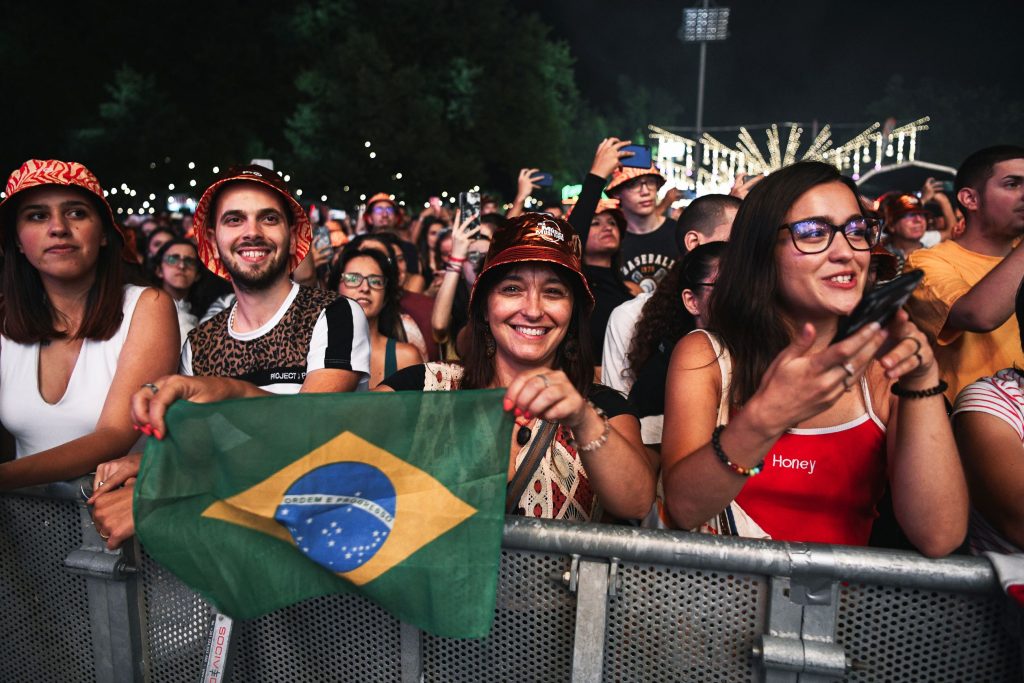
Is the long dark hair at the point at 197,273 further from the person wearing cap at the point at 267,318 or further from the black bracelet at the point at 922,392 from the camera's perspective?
the black bracelet at the point at 922,392

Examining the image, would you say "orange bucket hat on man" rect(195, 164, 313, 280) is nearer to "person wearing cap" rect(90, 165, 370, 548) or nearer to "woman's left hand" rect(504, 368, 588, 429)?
"person wearing cap" rect(90, 165, 370, 548)

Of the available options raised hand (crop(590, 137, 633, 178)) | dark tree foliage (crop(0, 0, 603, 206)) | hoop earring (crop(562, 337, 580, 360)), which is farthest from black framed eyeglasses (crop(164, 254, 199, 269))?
dark tree foliage (crop(0, 0, 603, 206))

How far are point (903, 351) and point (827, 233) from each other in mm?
569

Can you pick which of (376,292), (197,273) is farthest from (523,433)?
(197,273)

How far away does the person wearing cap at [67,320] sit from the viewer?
2.78m

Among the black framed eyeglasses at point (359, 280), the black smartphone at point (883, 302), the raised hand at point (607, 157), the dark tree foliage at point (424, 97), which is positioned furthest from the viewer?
the dark tree foliage at point (424, 97)

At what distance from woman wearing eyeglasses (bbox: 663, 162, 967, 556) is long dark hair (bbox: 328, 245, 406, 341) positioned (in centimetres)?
323

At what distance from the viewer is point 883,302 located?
4.99ft

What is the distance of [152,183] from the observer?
100 feet

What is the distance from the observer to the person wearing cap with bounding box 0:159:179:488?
278cm

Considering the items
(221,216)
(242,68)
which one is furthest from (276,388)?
(242,68)

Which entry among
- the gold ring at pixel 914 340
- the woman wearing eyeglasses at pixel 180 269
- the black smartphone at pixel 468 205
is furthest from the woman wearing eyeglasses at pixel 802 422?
the woman wearing eyeglasses at pixel 180 269

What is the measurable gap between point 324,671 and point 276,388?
4.29ft

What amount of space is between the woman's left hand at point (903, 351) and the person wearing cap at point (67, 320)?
8.10ft
